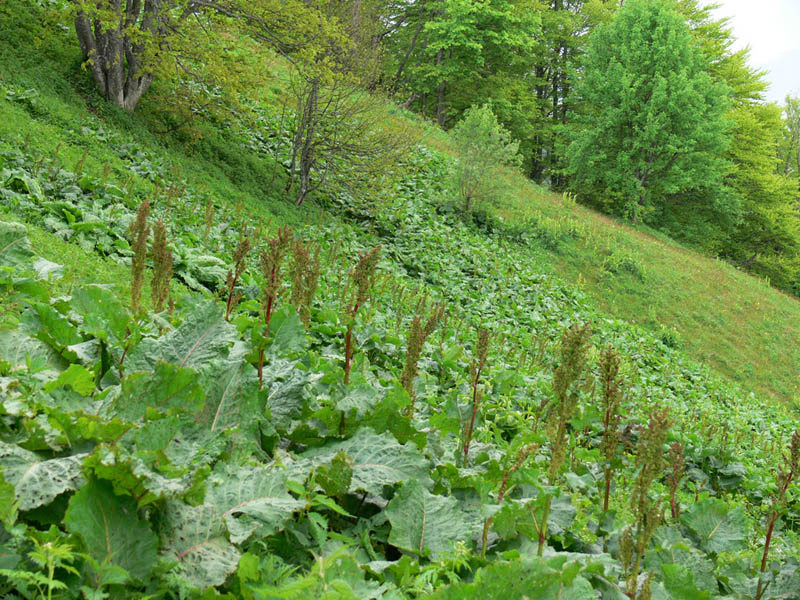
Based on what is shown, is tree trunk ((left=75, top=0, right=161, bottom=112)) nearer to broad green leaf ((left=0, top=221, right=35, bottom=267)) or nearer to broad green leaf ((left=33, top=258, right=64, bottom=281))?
broad green leaf ((left=33, top=258, right=64, bottom=281))

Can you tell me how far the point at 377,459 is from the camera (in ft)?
5.33

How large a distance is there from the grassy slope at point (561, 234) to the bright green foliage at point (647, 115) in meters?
3.95

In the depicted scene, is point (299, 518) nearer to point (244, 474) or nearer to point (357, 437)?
point (244, 474)

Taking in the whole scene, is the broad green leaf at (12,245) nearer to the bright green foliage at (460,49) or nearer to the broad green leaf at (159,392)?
the broad green leaf at (159,392)

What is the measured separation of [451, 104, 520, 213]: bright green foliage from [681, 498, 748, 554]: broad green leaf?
1315 centimetres

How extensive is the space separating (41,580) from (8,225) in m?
1.84

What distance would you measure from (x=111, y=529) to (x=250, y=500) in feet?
0.96

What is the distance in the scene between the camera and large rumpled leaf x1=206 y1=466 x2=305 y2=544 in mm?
1217

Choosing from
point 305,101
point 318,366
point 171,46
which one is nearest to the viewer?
point 318,366

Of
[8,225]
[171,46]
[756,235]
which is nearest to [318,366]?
[8,225]

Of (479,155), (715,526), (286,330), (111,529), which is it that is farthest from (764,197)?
(111,529)

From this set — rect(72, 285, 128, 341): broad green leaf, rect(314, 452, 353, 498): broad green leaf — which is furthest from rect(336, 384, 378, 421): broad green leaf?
rect(72, 285, 128, 341): broad green leaf

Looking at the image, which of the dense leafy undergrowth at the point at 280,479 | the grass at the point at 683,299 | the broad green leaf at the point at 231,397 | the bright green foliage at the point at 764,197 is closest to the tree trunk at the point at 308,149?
the grass at the point at 683,299

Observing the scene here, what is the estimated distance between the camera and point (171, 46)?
9914 mm
